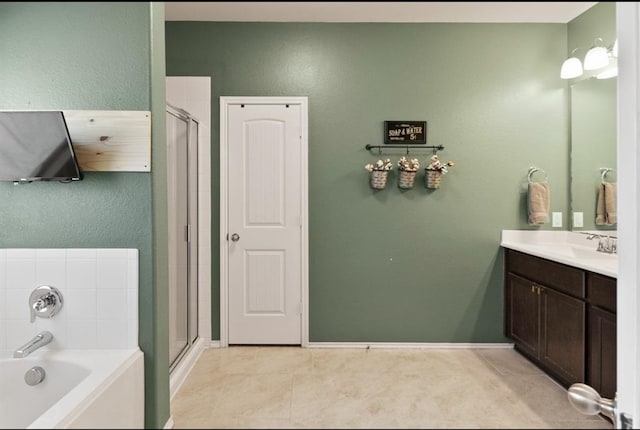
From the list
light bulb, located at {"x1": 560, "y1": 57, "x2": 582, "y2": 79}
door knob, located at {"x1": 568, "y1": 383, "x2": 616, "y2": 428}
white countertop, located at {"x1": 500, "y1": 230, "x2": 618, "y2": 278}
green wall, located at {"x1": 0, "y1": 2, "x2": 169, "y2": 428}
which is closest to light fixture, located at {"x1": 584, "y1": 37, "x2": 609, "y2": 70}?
light bulb, located at {"x1": 560, "y1": 57, "x2": 582, "y2": 79}

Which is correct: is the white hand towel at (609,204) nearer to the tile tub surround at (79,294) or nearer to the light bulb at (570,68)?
the light bulb at (570,68)

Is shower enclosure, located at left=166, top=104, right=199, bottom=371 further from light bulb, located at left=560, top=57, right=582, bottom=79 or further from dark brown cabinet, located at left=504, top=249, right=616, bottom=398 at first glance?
dark brown cabinet, located at left=504, top=249, right=616, bottom=398

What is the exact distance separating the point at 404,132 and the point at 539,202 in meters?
0.84

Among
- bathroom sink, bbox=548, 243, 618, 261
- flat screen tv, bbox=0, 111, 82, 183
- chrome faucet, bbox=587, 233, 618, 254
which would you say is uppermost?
flat screen tv, bbox=0, 111, 82, 183

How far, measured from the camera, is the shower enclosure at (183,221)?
70.2 inches

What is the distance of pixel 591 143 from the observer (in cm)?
168

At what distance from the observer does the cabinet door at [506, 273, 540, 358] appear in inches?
82.4

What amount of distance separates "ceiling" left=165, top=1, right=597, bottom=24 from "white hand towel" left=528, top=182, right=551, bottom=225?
58.4 inches

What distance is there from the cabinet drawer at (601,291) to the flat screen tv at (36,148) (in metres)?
1.84

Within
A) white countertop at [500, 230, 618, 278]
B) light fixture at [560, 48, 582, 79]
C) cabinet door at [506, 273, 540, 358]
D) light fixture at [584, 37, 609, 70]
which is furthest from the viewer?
cabinet door at [506, 273, 540, 358]

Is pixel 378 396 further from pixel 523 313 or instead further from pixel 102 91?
pixel 523 313

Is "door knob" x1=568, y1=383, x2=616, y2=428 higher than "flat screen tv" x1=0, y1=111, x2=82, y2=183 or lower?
lower

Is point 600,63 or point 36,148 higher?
point 600,63

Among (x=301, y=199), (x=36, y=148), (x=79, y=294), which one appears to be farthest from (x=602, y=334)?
(x=36, y=148)
